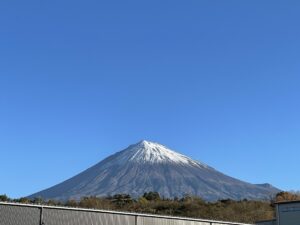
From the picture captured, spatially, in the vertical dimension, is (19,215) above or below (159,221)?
below

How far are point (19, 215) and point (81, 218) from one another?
4532 mm

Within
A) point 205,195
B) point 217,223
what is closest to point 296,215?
point 217,223

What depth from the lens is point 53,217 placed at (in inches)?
1132

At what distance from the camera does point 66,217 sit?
29.6m

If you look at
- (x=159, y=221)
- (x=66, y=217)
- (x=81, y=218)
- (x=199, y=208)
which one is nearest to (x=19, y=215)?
(x=66, y=217)

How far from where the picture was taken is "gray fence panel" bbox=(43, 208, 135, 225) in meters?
28.6

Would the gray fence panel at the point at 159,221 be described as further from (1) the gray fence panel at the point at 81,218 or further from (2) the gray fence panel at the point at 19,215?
(2) the gray fence panel at the point at 19,215

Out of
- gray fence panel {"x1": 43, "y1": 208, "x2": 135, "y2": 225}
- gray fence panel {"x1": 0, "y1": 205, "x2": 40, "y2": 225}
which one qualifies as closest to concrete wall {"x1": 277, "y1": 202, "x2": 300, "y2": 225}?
gray fence panel {"x1": 43, "y1": 208, "x2": 135, "y2": 225}

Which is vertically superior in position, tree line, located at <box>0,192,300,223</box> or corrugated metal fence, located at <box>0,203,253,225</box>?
tree line, located at <box>0,192,300,223</box>

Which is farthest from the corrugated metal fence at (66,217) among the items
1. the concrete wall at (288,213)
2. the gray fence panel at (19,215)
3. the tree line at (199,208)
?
the tree line at (199,208)

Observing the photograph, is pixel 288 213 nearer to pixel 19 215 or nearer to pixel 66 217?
pixel 66 217

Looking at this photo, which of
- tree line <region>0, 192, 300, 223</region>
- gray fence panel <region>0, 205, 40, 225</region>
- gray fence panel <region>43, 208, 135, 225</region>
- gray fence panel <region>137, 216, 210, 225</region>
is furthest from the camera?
tree line <region>0, 192, 300, 223</region>

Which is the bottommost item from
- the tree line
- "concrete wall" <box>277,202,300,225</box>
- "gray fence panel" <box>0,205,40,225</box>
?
"gray fence panel" <box>0,205,40,225</box>

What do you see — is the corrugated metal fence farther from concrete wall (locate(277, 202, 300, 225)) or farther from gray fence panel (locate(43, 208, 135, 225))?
concrete wall (locate(277, 202, 300, 225))
